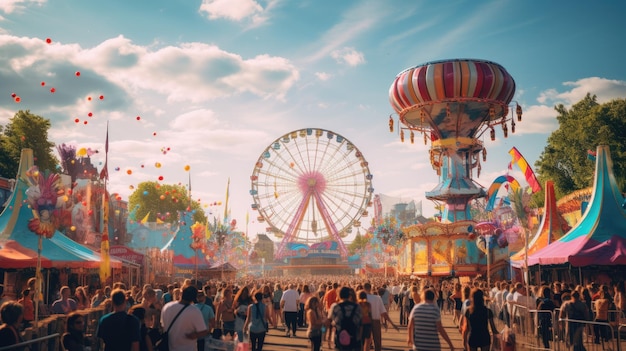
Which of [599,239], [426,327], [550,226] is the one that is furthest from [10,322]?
[550,226]

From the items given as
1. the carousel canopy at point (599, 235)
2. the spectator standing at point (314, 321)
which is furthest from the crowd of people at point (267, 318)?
the carousel canopy at point (599, 235)

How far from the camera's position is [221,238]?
2212 inches

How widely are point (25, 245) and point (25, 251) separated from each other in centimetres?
72

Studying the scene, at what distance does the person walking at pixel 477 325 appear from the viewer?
8688 mm

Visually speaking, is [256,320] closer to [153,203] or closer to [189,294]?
[189,294]

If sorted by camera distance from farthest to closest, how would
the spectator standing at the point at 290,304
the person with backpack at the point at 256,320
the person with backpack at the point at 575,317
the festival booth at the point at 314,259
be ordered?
the festival booth at the point at 314,259
the spectator standing at the point at 290,304
the person with backpack at the point at 575,317
the person with backpack at the point at 256,320

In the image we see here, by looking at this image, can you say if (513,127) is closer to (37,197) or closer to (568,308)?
(568,308)

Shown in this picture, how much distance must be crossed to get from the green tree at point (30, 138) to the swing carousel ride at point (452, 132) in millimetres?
27936

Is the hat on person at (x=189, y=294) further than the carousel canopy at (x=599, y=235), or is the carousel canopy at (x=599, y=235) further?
the carousel canopy at (x=599, y=235)

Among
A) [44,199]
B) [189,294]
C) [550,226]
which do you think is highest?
[44,199]

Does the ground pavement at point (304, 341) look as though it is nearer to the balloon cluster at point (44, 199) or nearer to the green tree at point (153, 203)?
the balloon cluster at point (44, 199)

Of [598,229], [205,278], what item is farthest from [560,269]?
[205,278]

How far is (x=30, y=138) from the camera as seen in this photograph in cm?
4903

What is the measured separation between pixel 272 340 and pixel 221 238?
132 feet
